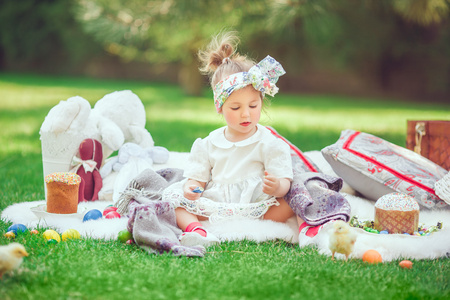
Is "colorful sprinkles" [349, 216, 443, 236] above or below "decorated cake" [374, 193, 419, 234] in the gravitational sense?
below

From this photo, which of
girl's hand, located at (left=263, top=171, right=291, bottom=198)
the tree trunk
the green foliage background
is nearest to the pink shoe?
girl's hand, located at (left=263, top=171, right=291, bottom=198)

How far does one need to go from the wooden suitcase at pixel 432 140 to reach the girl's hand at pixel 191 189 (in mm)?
1737

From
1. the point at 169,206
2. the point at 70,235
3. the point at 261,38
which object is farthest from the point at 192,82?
the point at 70,235

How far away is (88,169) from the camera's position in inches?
128

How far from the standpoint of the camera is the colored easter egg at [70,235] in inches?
95.7

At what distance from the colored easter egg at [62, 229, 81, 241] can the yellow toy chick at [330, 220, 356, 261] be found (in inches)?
47.4

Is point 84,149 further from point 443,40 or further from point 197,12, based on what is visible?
point 443,40

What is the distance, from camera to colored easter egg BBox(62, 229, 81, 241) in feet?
7.98

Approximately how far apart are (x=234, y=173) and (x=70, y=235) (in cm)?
88

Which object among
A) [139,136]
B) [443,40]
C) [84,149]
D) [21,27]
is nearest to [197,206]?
[84,149]

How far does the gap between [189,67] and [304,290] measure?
11.5 m

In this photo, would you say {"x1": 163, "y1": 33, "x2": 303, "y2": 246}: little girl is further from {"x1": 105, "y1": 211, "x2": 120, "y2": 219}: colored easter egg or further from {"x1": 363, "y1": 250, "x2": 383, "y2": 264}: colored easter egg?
{"x1": 363, "y1": 250, "x2": 383, "y2": 264}: colored easter egg

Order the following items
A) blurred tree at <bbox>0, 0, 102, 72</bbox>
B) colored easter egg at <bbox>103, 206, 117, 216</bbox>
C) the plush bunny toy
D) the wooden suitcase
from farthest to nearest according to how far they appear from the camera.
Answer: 1. blurred tree at <bbox>0, 0, 102, 72</bbox>
2. the wooden suitcase
3. the plush bunny toy
4. colored easter egg at <bbox>103, 206, 117, 216</bbox>

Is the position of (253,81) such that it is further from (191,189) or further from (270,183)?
(191,189)
